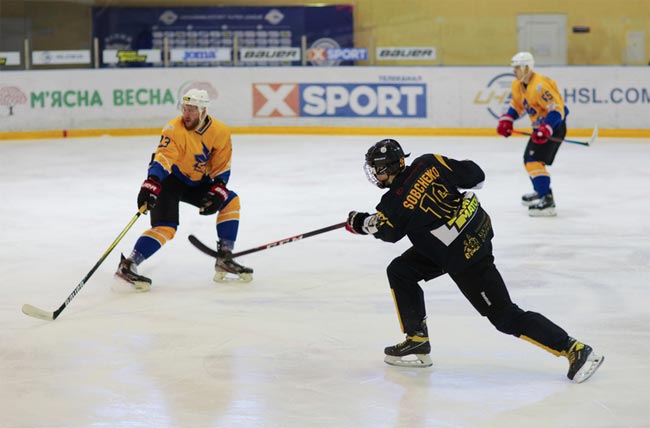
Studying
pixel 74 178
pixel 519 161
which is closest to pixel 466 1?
pixel 519 161

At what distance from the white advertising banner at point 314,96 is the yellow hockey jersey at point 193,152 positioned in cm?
683

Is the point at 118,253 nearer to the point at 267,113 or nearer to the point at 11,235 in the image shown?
the point at 11,235

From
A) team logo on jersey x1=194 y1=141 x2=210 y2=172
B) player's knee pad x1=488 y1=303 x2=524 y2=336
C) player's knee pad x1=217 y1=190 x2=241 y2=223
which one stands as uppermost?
team logo on jersey x1=194 y1=141 x2=210 y2=172

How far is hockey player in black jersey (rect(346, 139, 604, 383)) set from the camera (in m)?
3.42

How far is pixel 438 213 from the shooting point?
135 inches

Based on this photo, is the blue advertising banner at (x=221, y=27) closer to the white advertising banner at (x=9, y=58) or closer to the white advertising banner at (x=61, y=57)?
the white advertising banner at (x=61, y=57)

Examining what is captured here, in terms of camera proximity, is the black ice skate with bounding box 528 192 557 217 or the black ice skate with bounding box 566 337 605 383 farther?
the black ice skate with bounding box 528 192 557 217

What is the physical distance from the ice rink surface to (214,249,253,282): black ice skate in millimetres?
79

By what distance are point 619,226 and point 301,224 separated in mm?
1988

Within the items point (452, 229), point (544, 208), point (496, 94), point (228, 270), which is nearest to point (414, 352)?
point (452, 229)

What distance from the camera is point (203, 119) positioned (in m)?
5.04

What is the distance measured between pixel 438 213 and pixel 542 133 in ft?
12.3

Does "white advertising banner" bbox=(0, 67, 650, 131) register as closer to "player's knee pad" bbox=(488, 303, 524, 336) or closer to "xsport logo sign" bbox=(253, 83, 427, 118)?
"xsport logo sign" bbox=(253, 83, 427, 118)

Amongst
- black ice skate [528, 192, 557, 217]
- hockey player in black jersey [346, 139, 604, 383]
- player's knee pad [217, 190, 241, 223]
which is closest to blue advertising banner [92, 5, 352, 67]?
black ice skate [528, 192, 557, 217]
